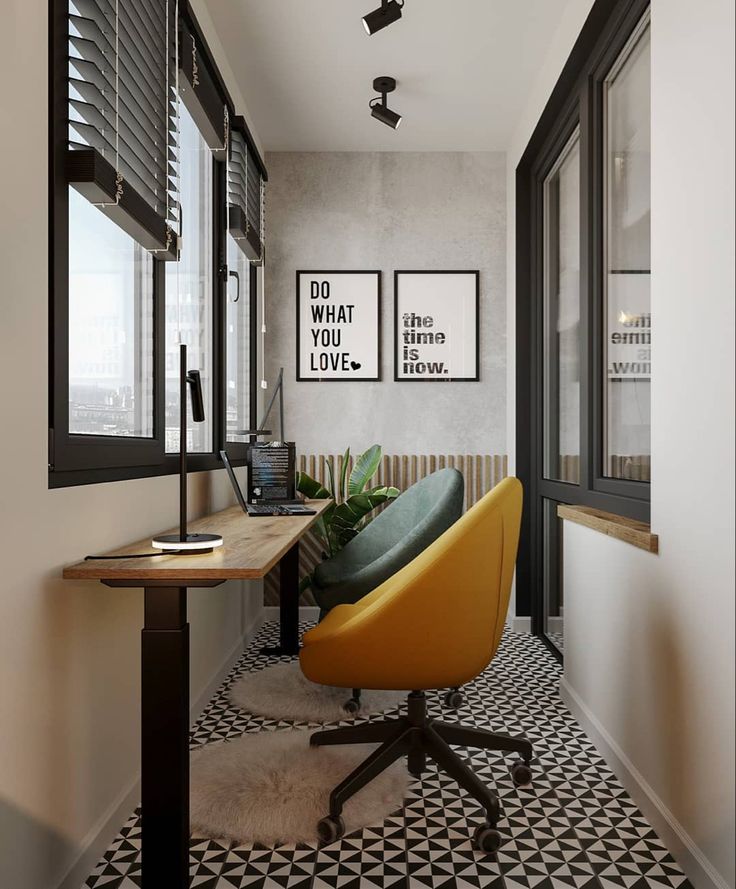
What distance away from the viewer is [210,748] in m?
2.43

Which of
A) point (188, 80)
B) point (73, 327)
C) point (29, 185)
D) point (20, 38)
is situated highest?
point (188, 80)

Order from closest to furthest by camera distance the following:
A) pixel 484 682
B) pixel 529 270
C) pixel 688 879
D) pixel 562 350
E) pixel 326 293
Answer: pixel 688 879 < pixel 484 682 < pixel 562 350 < pixel 529 270 < pixel 326 293

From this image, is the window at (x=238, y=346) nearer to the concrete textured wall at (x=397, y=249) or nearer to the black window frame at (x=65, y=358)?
the concrete textured wall at (x=397, y=249)

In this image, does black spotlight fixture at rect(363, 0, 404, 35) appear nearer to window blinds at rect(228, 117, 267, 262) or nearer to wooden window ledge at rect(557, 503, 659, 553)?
window blinds at rect(228, 117, 267, 262)

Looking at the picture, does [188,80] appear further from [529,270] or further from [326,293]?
[529,270]

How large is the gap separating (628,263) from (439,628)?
1492 mm

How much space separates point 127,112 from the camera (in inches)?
77.9

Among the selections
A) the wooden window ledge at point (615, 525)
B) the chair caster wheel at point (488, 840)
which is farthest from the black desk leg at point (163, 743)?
the wooden window ledge at point (615, 525)

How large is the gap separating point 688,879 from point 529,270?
311cm

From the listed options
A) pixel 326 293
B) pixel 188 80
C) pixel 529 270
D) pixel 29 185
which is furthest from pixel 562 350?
pixel 29 185

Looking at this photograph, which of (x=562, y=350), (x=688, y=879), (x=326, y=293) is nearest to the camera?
(x=688, y=879)

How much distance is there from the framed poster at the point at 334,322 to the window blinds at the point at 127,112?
1980 millimetres

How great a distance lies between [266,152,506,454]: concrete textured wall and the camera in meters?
4.37

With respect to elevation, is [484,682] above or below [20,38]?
below
